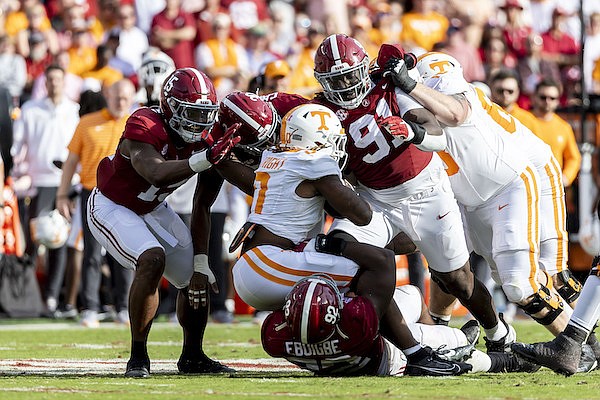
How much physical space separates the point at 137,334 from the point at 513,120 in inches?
106

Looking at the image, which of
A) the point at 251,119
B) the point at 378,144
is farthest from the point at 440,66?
the point at 251,119

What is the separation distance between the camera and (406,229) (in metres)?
7.11

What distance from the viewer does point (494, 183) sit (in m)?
7.27

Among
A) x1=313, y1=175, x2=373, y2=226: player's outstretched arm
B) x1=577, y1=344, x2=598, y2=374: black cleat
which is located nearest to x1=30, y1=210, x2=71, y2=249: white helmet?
x1=313, y1=175, x2=373, y2=226: player's outstretched arm

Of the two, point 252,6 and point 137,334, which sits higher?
point 252,6

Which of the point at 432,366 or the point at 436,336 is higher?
the point at 436,336

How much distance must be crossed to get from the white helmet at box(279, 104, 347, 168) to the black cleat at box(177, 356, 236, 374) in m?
1.32

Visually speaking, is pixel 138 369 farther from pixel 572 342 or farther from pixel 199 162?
pixel 572 342

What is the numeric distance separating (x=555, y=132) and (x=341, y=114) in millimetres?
4566

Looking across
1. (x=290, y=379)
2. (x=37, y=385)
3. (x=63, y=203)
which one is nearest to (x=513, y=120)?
(x=290, y=379)

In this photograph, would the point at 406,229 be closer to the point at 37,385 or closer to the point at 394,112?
the point at 394,112

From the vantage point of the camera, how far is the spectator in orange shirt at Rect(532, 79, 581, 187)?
11.0 metres

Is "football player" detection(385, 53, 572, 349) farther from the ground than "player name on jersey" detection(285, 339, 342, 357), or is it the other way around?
"football player" detection(385, 53, 572, 349)

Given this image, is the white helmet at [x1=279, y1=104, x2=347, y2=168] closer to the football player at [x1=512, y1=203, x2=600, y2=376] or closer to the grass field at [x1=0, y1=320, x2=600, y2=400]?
the grass field at [x1=0, y1=320, x2=600, y2=400]
